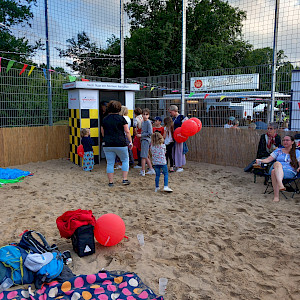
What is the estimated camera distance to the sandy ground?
2775mm

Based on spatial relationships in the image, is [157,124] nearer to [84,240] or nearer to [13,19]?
[84,240]

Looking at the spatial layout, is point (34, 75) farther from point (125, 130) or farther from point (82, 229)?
point (82, 229)

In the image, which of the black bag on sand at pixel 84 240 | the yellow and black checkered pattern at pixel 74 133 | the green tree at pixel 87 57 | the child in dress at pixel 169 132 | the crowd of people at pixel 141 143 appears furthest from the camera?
the green tree at pixel 87 57

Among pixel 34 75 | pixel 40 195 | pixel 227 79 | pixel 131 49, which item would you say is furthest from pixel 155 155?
pixel 131 49

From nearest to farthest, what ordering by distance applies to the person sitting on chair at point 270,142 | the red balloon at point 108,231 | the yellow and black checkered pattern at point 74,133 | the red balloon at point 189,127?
1. the red balloon at point 108,231
2. the person sitting on chair at point 270,142
3. the red balloon at point 189,127
4. the yellow and black checkered pattern at point 74,133

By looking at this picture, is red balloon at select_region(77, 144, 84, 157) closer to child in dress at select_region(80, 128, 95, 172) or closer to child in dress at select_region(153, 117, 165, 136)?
child in dress at select_region(80, 128, 95, 172)

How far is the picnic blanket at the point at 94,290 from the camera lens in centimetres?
247

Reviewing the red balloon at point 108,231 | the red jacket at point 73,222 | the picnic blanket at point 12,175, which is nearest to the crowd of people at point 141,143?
the picnic blanket at point 12,175

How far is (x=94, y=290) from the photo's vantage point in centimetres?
252

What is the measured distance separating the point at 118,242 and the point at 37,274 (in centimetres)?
97

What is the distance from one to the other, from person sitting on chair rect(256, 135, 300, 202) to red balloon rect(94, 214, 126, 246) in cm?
303

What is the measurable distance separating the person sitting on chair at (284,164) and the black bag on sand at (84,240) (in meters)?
3.33

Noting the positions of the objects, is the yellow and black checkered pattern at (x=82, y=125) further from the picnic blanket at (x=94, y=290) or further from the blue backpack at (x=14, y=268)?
the picnic blanket at (x=94, y=290)

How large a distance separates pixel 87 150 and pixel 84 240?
4510 millimetres
